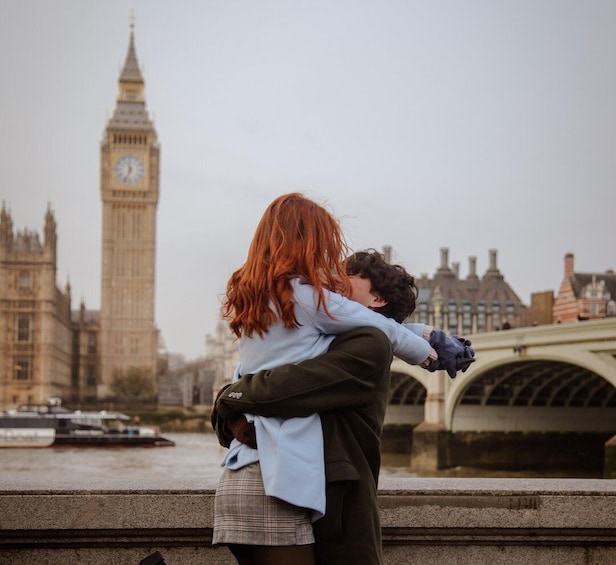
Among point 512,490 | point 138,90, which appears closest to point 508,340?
point 512,490

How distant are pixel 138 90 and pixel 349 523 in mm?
75965

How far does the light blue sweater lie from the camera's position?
1916 millimetres

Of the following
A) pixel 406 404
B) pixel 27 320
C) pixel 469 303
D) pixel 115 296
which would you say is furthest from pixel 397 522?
pixel 115 296

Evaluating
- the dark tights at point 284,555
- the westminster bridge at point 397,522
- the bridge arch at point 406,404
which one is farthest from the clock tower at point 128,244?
the dark tights at point 284,555

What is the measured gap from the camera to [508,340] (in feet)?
74.4

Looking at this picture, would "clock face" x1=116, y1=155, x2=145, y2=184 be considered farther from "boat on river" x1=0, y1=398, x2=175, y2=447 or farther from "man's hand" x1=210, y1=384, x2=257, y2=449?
"man's hand" x1=210, y1=384, x2=257, y2=449

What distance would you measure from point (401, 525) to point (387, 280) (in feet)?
2.73

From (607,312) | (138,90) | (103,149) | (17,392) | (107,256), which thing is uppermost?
(138,90)

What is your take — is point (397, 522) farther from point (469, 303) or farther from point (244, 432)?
point (469, 303)

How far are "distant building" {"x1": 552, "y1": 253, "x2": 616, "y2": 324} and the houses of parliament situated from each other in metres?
0.53

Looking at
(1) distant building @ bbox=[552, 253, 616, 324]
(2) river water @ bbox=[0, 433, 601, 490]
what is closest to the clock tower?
(1) distant building @ bbox=[552, 253, 616, 324]

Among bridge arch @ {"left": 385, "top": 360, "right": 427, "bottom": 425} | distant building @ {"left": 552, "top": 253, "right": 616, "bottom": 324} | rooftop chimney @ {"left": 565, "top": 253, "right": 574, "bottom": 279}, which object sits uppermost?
rooftop chimney @ {"left": 565, "top": 253, "right": 574, "bottom": 279}

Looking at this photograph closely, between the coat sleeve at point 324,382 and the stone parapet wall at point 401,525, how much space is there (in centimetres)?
77

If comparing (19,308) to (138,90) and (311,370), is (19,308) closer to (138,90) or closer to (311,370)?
(138,90)
